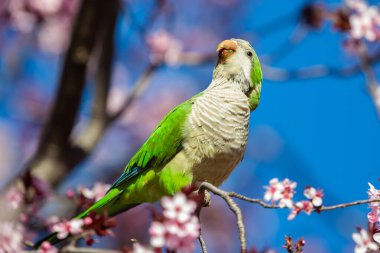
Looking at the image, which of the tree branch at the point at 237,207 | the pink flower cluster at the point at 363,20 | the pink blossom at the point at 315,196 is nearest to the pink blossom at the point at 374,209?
the tree branch at the point at 237,207

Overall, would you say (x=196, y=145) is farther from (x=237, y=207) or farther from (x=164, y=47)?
(x=164, y=47)

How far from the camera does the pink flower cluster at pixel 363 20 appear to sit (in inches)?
201

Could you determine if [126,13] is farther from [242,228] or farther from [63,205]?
[242,228]

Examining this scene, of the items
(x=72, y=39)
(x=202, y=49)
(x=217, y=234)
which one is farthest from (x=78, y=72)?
(x=202, y=49)

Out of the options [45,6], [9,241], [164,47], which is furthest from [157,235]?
[45,6]

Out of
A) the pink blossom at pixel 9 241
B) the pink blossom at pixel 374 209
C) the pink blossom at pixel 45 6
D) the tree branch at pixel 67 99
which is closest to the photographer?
the pink blossom at pixel 9 241

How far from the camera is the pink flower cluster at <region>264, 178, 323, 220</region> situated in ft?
8.58

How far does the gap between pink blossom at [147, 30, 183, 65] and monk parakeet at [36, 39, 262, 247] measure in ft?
7.28

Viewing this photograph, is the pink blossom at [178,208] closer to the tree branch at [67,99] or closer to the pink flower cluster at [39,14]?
the tree branch at [67,99]

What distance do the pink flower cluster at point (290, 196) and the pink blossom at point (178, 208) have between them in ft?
2.05

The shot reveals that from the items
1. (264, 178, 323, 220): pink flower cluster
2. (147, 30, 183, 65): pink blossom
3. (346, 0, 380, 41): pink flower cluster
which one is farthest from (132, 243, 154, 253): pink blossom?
(147, 30, 183, 65): pink blossom

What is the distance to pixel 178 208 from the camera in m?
2.17

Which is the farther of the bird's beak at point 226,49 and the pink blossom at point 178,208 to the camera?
the bird's beak at point 226,49

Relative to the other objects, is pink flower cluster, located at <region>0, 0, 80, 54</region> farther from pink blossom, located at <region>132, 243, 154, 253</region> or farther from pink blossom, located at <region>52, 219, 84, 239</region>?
pink blossom, located at <region>132, 243, 154, 253</region>
